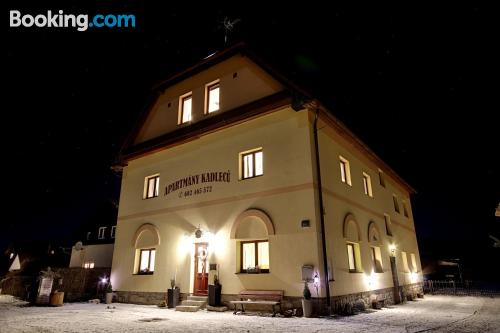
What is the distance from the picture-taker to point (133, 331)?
711cm

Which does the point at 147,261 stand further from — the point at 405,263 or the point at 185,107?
the point at 405,263

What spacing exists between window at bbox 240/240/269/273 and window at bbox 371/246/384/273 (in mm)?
5785

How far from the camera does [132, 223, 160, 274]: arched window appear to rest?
14070mm

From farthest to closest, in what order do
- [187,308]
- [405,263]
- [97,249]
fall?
[97,249], [405,263], [187,308]

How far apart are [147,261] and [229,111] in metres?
7.91

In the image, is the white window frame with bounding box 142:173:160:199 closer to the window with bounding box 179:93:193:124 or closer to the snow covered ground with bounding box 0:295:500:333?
the window with bounding box 179:93:193:124

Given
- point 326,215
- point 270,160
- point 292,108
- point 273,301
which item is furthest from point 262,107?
point 273,301

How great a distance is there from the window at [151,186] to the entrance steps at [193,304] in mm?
5548

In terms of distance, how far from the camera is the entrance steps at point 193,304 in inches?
433

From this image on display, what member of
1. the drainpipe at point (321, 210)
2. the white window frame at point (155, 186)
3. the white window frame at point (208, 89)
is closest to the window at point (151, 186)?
the white window frame at point (155, 186)

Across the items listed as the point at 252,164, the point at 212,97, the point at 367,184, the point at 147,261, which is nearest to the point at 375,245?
the point at 367,184

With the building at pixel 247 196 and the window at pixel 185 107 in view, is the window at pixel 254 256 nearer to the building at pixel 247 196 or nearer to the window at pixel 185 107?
the building at pixel 247 196

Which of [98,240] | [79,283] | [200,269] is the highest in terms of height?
[98,240]

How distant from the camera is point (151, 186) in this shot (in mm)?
15711
